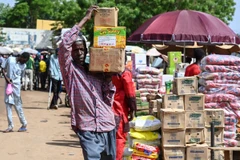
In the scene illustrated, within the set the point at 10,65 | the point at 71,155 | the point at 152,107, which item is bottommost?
the point at 71,155

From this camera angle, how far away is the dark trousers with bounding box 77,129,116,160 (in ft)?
17.3

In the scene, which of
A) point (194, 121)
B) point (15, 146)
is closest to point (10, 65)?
point (15, 146)

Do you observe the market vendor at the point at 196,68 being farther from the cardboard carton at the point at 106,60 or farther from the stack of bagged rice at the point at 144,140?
the cardboard carton at the point at 106,60

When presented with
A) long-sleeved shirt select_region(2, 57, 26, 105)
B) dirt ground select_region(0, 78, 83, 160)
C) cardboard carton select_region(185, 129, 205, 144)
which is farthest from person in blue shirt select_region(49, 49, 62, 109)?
cardboard carton select_region(185, 129, 205, 144)

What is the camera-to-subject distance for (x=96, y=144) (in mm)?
5312

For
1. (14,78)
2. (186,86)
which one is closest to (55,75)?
(14,78)

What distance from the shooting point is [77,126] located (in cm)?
534

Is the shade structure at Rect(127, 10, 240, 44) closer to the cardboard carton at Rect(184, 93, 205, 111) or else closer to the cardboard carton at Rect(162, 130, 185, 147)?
the cardboard carton at Rect(184, 93, 205, 111)

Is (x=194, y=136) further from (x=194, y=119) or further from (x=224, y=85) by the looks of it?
(x=224, y=85)

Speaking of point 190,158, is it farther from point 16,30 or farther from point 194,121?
point 16,30

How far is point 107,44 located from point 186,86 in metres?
3.21

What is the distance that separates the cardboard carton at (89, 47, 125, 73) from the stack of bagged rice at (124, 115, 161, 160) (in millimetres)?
3128

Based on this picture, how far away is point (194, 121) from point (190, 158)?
586 millimetres

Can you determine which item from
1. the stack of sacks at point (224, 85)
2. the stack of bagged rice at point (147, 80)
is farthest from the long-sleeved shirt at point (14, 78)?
the stack of sacks at point (224, 85)
